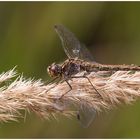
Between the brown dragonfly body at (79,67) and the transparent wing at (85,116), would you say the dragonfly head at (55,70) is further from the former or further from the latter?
the transparent wing at (85,116)

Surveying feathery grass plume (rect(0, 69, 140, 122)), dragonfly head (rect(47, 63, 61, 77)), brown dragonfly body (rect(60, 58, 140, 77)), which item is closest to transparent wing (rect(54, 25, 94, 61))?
brown dragonfly body (rect(60, 58, 140, 77))

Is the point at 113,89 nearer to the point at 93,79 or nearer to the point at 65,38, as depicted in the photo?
the point at 93,79

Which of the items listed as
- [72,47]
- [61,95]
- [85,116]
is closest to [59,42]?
[72,47]

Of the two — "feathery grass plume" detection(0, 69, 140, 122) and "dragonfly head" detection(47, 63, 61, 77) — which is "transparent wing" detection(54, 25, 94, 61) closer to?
"dragonfly head" detection(47, 63, 61, 77)

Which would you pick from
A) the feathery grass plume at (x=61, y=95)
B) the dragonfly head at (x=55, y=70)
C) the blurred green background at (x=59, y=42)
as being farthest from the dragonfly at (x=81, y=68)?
the blurred green background at (x=59, y=42)

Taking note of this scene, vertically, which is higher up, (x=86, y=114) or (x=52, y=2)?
(x=52, y=2)

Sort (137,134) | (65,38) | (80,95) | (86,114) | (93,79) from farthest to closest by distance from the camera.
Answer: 1. (137,134)
2. (65,38)
3. (86,114)
4. (93,79)
5. (80,95)

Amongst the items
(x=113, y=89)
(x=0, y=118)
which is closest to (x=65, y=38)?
(x=113, y=89)
